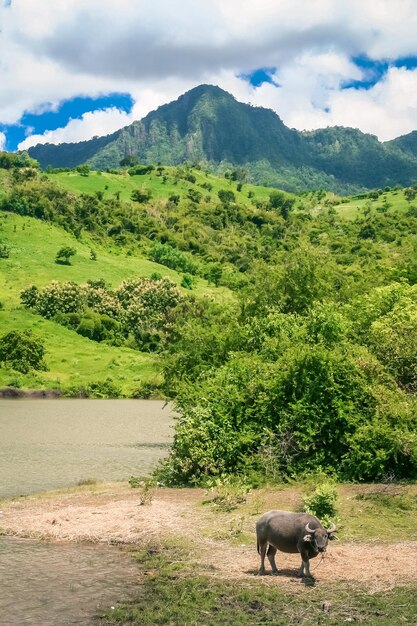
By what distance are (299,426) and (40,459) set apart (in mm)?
18610

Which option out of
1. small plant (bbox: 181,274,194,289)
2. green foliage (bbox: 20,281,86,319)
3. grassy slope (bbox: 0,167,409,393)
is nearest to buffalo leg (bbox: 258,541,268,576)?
grassy slope (bbox: 0,167,409,393)

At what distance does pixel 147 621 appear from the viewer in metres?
13.0

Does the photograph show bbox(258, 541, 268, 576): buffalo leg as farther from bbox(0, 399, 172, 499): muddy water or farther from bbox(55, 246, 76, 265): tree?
bbox(55, 246, 76, 265): tree

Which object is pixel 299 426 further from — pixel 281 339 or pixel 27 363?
pixel 27 363

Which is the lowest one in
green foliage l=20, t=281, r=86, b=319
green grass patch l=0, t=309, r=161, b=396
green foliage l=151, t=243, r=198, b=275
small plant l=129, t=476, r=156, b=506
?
green grass patch l=0, t=309, r=161, b=396

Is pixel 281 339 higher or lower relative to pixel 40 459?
higher

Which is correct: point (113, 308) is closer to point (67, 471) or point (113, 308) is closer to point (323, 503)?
point (67, 471)

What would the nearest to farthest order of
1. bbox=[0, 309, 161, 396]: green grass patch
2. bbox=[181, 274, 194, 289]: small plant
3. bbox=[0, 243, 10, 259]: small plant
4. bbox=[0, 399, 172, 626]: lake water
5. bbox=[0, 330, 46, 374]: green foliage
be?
bbox=[0, 399, 172, 626]: lake water, bbox=[0, 309, 161, 396]: green grass patch, bbox=[0, 330, 46, 374]: green foliage, bbox=[0, 243, 10, 259]: small plant, bbox=[181, 274, 194, 289]: small plant

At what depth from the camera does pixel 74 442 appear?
4862cm

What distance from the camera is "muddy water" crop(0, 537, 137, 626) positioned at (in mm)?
13484

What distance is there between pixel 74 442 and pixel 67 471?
1340 cm

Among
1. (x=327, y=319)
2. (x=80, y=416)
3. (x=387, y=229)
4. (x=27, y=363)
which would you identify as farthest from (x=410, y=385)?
(x=387, y=229)

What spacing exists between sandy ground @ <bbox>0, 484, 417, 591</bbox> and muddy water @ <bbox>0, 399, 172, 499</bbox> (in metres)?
5.41

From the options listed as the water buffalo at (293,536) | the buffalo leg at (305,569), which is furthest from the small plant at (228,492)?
the buffalo leg at (305,569)
